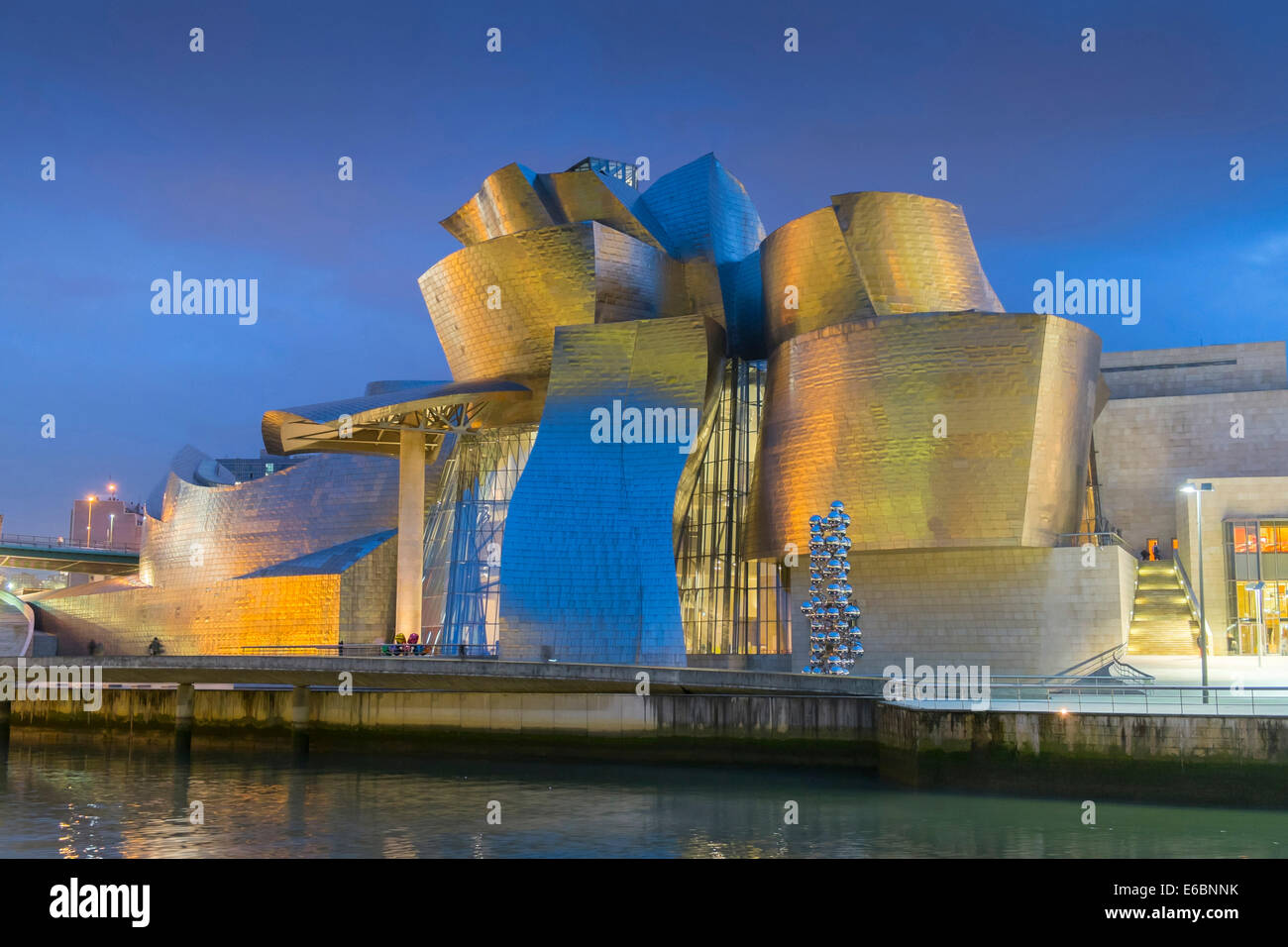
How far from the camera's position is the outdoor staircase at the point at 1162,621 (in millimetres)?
36125

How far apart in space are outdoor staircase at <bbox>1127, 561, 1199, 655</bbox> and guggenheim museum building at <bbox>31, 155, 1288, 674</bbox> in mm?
169

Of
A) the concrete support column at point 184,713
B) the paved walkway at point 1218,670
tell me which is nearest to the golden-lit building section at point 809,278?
the paved walkway at point 1218,670

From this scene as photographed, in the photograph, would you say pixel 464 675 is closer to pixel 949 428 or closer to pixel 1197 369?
pixel 949 428

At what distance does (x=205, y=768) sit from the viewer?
28.2m

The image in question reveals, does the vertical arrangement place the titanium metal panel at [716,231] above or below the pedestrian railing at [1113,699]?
above

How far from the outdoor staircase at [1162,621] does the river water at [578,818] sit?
16.3 meters

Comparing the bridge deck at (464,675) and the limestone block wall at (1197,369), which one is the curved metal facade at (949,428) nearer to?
the bridge deck at (464,675)

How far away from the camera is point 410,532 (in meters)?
38.8

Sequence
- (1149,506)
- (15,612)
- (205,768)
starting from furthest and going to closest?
(15,612)
(1149,506)
(205,768)

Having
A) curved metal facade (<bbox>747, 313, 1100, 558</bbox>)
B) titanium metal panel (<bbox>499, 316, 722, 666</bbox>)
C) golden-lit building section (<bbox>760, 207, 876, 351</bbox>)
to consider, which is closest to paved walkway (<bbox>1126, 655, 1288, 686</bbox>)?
curved metal facade (<bbox>747, 313, 1100, 558</bbox>)

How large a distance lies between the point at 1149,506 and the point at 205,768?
35.6m

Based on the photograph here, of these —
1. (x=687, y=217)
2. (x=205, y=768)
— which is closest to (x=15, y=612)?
(x=205, y=768)

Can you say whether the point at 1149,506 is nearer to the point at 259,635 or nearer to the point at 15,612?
the point at 259,635

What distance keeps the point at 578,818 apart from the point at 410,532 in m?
20.1
